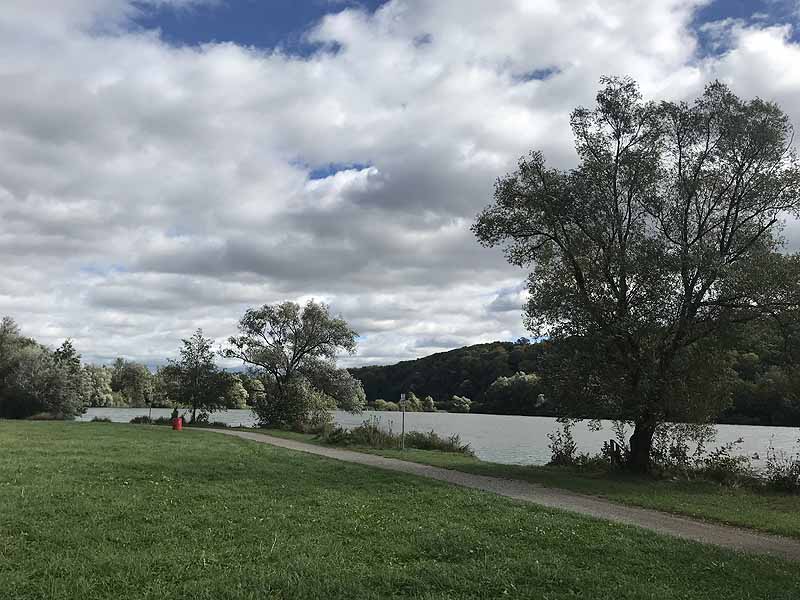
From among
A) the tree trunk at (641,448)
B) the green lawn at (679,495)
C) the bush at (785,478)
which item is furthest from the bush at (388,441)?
the bush at (785,478)

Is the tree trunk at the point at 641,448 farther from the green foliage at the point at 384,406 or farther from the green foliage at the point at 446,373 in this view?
the green foliage at the point at 384,406

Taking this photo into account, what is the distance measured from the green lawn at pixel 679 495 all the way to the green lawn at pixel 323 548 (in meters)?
3.05

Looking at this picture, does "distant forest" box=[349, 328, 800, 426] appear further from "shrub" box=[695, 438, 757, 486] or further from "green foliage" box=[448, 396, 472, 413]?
"shrub" box=[695, 438, 757, 486]

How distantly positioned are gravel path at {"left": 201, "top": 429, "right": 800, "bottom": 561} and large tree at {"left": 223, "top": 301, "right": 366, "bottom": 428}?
21162 millimetres

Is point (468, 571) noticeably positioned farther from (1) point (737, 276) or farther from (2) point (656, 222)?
(2) point (656, 222)

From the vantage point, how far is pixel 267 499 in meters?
11.1

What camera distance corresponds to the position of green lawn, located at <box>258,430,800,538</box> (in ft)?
37.6

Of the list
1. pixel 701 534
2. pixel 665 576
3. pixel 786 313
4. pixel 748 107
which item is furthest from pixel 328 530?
pixel 748 107

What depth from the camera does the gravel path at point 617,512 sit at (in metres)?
9.38

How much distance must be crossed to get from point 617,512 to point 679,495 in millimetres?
3491

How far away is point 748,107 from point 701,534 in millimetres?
13156

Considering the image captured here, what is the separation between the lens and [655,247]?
17.5 metres

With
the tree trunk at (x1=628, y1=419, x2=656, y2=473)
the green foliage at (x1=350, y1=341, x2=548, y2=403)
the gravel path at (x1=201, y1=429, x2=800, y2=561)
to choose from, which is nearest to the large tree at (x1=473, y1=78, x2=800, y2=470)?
the tree trunk at (x1=628, y1=419, x2=656, y2=473)

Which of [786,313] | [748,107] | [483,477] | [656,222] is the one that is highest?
[748,107]
